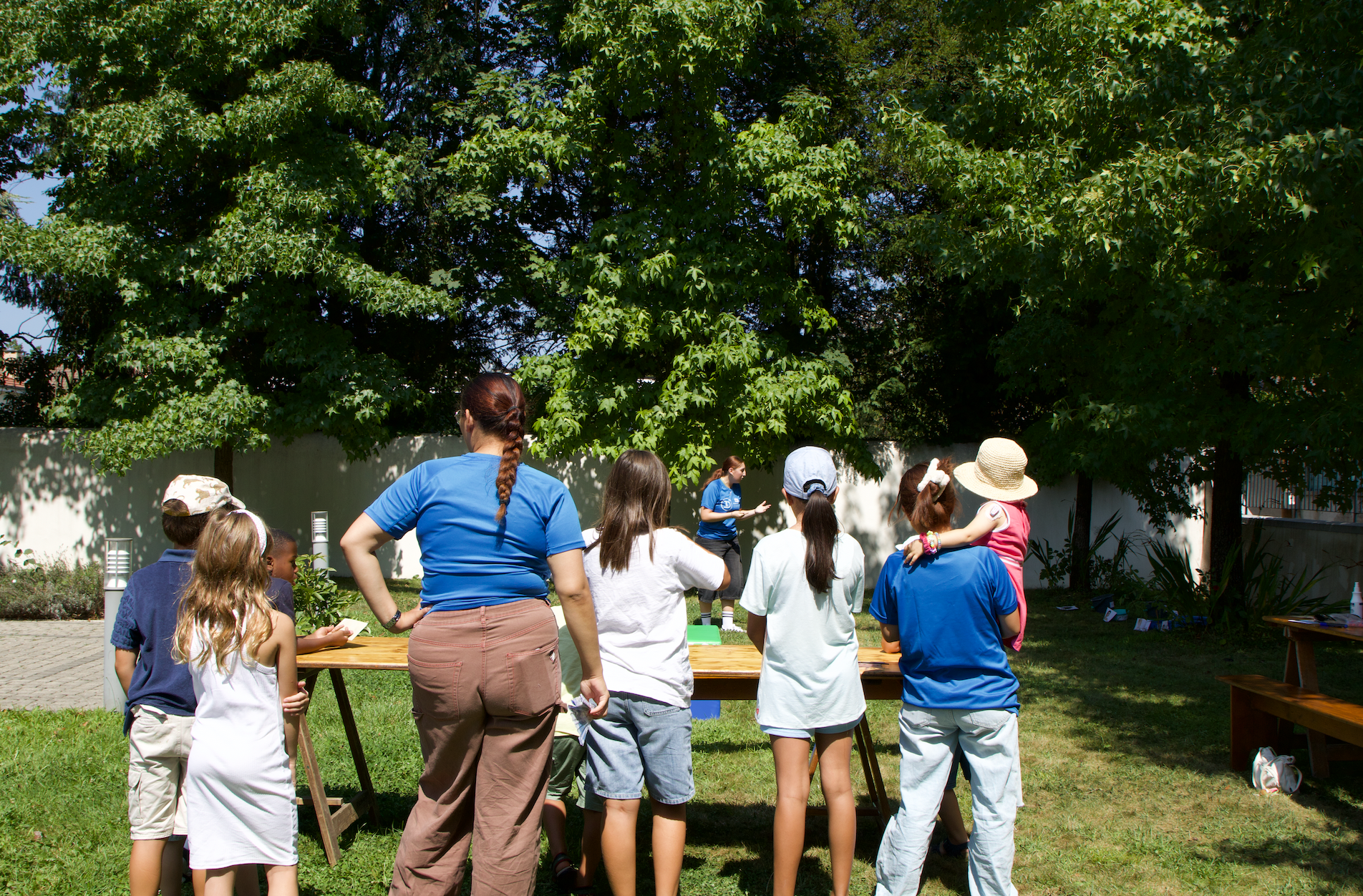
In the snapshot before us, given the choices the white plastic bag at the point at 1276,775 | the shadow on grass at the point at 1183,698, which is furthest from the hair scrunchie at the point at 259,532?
the white plastic bag at the point at 1276,775

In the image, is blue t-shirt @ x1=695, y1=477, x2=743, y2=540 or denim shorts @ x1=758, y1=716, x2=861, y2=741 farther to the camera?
blue t-shirt @ x1=695, y1=477, x2=743, y2=540

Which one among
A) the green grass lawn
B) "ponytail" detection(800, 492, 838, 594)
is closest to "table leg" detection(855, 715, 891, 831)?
the green grass lawn

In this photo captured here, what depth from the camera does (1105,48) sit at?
835cm

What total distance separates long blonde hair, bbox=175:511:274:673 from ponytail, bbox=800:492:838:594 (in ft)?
5.90

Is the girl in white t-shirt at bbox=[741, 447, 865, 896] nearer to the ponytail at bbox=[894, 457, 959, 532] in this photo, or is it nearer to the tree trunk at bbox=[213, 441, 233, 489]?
the ponytail at bbox=[894, 457, 959, 532]

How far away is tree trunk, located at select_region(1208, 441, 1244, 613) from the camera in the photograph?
32.0 feet

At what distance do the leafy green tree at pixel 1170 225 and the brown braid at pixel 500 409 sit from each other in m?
4.59

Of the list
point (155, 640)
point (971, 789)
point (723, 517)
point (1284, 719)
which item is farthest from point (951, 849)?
point (723, 517)

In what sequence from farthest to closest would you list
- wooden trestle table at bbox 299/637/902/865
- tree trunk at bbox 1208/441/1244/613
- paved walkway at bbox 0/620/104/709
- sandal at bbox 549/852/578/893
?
tree trunk at bbox 1208/441/1244/613, paved walkway at bbox 0/620/104/709, wooden trestle table at bbox 299/637/902/865, sandal at bbox 549/852/578/893

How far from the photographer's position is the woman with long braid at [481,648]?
2807 mm

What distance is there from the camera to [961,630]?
331cm

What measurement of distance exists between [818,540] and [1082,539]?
37.9 ft

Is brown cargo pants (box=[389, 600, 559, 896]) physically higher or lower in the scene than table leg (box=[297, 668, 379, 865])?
higher

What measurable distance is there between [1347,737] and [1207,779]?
890 millimetres
